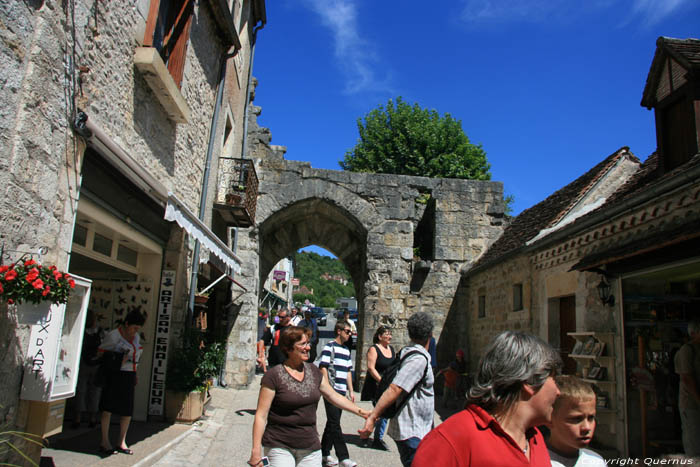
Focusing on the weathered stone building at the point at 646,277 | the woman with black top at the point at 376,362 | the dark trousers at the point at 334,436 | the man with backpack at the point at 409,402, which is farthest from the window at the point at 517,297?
the man with backpack at the point at 409,402

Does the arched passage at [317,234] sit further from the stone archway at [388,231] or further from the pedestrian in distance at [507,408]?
the pedestrian in distance at [507,408]

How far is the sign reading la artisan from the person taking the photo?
643 centimetres

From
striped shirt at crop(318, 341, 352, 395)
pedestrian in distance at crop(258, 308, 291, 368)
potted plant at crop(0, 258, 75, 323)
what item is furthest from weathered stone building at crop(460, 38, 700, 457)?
potted plant at crop(0, 258, 75, 323)

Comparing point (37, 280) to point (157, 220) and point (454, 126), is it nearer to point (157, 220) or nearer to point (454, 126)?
point (157, 220)

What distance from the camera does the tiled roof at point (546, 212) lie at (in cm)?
881

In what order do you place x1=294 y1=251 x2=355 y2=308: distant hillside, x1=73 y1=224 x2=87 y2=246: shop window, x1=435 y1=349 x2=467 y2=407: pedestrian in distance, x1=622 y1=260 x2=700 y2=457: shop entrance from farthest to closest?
1. x1=294 y1=251 x2=355 y2=308: distant hillside
2. x1=435 y1=349 x2=467 y2=407: pedestrian in distance
3. x1=622 y1=260 x2=700 y2=457: shop entrance
4. x1=73 y1=224 x2=87 y2=246: shop window

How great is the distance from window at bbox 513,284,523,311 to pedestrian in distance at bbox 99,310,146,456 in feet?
21.3

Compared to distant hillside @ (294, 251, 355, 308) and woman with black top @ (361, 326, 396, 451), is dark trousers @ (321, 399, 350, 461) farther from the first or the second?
distant hillside @ (294, 251, 355, 308)

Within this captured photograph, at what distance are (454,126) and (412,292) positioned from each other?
12.9 metres

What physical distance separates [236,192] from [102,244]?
4080 mm

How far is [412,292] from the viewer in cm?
1202

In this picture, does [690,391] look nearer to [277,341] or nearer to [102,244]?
[277,341]

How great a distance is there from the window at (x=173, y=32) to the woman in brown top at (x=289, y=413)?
412cm

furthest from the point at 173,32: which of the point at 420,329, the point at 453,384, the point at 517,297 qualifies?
the point at 453,384
